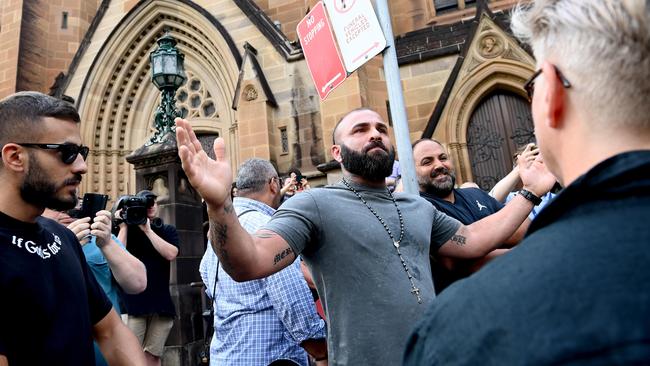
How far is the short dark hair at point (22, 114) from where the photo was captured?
1603 millimetres

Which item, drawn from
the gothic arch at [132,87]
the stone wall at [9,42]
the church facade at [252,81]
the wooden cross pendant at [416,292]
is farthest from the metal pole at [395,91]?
the stone wall at [9,42]

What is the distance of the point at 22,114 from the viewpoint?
5.37 ft

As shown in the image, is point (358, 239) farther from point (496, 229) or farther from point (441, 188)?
point (441, 188)

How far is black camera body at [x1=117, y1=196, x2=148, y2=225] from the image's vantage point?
3.46 meters

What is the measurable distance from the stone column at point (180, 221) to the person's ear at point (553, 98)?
5.36 m

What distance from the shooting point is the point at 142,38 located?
11.6 metres

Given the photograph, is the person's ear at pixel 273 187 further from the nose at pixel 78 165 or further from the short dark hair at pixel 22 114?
the short dark hair at pixel 22 114

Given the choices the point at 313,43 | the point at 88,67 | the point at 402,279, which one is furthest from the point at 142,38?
the point at 402,279

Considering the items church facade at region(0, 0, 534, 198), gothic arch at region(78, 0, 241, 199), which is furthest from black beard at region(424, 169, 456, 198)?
gothic arch at region(78, 0, 241, 199)

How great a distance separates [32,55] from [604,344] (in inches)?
614

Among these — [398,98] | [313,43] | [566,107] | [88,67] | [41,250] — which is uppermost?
[88,67]

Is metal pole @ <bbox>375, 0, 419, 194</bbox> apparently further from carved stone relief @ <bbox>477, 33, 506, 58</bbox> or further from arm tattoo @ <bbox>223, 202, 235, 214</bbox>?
carved stone relief @ <bbox>477, 33, 506, 58</bbox>

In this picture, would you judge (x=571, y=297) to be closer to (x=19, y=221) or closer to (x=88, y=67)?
(x=19, y=221)

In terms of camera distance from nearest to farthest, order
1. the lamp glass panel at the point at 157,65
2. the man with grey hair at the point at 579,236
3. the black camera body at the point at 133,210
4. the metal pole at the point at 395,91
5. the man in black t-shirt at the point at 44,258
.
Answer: the man with grey hair at the point at 579,236
the man in black t-shirt at the point at 44,258
the metal pole at the point at 395,91
the black camera body at the point at 133,210
the lamp glass panel at the point at 157,65
